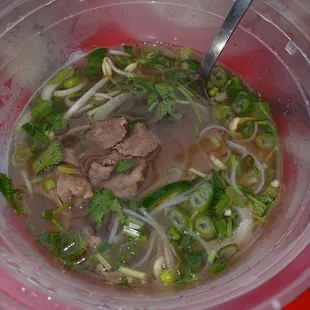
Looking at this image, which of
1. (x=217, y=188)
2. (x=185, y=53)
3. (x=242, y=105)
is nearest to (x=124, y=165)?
(x=217, y=188)

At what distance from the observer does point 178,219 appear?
198 cm

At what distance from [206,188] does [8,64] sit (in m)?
1.05

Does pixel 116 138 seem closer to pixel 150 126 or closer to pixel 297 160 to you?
pixel 150 126

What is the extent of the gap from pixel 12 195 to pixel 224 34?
1132 mm

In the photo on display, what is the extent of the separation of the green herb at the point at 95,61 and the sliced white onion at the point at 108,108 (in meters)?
0.22

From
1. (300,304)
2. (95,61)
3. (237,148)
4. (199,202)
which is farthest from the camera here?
(95,61)

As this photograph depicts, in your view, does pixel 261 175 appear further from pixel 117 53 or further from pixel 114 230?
pixel 117 53

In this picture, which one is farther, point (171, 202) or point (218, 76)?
point (218, 76)

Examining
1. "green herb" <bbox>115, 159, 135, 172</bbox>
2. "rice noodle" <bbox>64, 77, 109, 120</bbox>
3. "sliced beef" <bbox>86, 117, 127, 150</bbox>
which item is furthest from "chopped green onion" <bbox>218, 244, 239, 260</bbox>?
"rice noodle" <bbox>64, 77, 109, 120</bbox>

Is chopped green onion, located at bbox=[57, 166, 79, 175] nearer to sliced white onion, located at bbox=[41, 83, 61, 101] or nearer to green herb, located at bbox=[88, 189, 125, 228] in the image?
green herb, located at bbox=[88, 189, 125, 228]

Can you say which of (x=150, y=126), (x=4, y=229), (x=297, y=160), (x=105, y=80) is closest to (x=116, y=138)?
(x=150, y=126)

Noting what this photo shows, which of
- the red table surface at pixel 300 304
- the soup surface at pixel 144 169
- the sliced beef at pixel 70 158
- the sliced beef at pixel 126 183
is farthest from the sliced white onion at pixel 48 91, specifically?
the red table surface at pixel 300 304

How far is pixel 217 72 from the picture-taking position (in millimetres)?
2393

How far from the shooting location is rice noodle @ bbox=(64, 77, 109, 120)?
7.39ft
